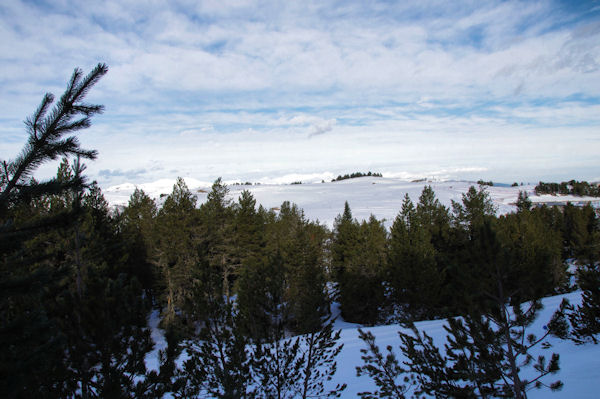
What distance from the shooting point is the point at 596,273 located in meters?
10.4

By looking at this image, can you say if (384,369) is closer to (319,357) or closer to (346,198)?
(319,357)

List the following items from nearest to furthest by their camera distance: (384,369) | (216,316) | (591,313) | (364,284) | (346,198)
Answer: (384,369), (216,316), (591,313), (364,284), (346,198)

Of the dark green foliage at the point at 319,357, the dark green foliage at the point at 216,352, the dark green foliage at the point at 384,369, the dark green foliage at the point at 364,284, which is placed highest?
the dark green foliage at the point at 384,369

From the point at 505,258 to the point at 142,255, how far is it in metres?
32.9

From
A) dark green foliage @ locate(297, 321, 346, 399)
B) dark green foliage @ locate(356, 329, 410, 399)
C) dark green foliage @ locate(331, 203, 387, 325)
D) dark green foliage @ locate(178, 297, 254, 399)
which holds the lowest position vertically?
dark green foliage @ locate(331, 203, 387, 325)

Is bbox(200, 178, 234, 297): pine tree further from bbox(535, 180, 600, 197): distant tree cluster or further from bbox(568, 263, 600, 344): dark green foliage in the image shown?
bbox(535, 180, 600, 197): distant tree cluster

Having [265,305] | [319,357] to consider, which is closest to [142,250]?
[265,305]

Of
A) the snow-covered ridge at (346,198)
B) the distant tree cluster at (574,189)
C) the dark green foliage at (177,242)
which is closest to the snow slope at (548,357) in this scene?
the dark green foliage at (177,242)

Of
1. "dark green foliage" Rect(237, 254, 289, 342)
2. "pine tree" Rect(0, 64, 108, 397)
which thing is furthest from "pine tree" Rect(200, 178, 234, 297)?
"pine tree" Rect(0, 64, 108, 397)

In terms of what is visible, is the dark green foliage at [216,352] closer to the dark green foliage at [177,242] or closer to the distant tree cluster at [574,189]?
the dark green foliage at [177,242]

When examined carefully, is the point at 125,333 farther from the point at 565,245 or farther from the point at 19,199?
the point at 565,245

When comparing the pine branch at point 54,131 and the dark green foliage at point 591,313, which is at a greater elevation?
the pine branch at point 54,131

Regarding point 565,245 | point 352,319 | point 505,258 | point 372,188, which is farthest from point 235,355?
point 372,188

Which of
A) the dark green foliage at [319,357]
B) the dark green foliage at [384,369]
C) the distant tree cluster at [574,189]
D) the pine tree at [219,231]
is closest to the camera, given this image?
the dark green foliage at [384,369]
